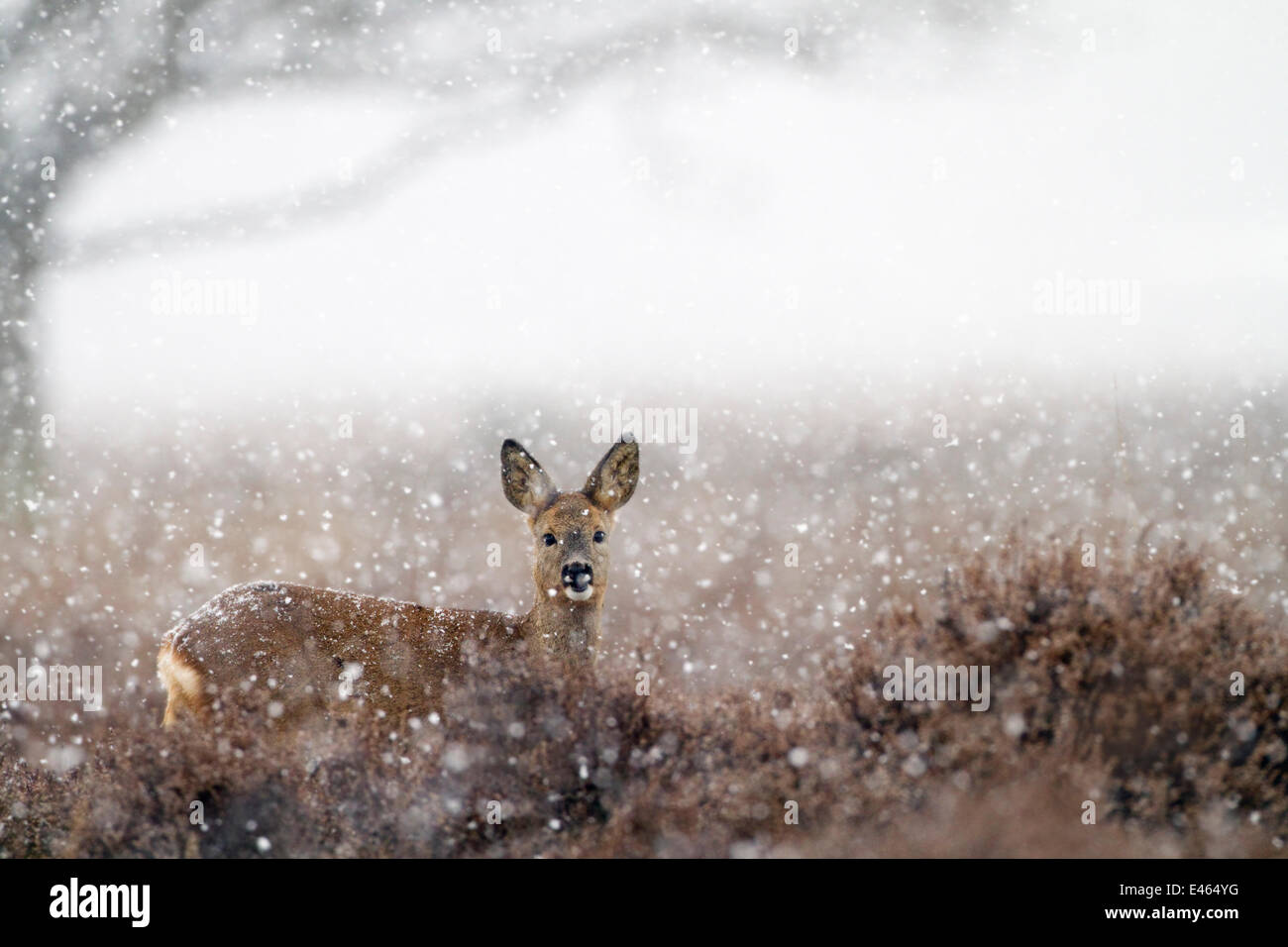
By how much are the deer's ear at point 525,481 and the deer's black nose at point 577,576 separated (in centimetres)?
66

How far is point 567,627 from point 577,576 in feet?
1.31

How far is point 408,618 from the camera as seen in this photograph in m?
6.24

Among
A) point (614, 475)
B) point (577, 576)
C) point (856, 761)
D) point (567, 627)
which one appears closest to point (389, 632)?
point (567, 627)

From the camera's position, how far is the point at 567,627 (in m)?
6.18

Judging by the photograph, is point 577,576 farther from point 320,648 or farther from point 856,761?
point 856,761

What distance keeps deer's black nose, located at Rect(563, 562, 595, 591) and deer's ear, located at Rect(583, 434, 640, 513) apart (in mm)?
587

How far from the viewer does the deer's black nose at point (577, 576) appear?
5.97 metres

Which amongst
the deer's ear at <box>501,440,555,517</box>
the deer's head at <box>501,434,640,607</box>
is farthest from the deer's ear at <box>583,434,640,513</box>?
the deer's ear at <box>501,440,555,517</box>

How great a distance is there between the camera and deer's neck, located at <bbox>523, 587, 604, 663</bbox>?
20.1ft

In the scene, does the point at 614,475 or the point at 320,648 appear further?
the point at 614,475

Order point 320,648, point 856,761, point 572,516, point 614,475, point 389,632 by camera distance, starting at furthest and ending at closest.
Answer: point 614,475 < point 572,516 < point 389,632 < point 320,648 < point 856,761

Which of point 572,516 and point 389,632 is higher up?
point 572,516
